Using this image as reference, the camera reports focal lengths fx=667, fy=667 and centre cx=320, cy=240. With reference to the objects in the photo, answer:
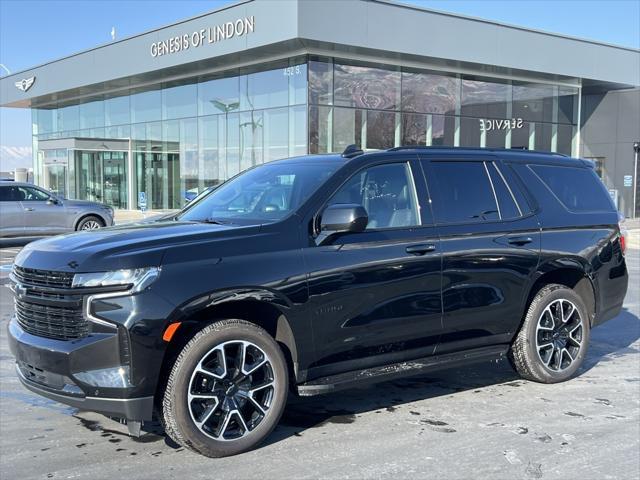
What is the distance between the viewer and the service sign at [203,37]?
68.6 feet

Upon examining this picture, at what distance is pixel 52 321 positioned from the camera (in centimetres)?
405

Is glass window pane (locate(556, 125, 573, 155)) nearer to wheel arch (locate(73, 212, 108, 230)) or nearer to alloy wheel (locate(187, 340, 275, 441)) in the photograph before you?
wheel arch (locate(73, 212, 108, 230))

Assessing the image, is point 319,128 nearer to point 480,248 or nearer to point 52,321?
point 480,248

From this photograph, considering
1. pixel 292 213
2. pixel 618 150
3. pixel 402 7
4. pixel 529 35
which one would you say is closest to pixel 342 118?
pixel 402 7

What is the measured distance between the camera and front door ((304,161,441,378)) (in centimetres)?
450

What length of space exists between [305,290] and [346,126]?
18730 mm

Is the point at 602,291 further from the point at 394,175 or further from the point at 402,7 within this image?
the point at 402,7

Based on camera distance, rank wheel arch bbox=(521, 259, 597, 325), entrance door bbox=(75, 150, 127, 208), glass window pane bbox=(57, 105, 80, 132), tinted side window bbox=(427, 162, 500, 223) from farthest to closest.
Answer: glass window pane bbox=(57, 105, 80, 132), entrance door bbox=(75, 150, 127, 208), wheel arch bbox=(521, 259, 597, 325), tinted side window bbox=(427, 162, 500, 223)

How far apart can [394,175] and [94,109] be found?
31129 millimetres

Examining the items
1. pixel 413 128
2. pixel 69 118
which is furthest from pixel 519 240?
pixel 69 118

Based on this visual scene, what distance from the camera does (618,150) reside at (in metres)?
29.0

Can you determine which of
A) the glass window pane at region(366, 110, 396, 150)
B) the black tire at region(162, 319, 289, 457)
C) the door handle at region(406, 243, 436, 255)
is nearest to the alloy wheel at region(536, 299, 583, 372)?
the door handle at region(406, 243, 436, 255)

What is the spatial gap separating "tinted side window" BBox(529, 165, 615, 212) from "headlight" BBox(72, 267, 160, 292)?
148 inches

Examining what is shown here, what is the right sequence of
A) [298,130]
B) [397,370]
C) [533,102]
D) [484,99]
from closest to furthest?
[397,370] → [298,130] → [484,99] → [533,102]
